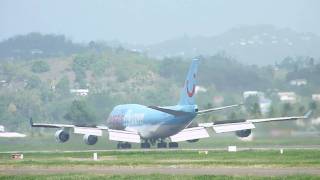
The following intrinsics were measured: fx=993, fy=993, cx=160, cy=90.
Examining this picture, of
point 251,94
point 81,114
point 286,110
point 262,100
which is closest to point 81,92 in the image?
point 251,94

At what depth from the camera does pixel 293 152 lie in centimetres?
6131

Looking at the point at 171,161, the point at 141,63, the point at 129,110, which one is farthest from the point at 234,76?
the point at 171,161

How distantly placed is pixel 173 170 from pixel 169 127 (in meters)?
32.6

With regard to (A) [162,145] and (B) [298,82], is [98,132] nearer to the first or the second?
(A) [162,145]

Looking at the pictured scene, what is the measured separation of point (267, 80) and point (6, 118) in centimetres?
3338

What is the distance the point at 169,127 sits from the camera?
80000 millimetres

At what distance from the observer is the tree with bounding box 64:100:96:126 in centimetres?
9675

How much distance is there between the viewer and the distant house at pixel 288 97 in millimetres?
98431

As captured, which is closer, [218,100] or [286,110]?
[286,110]

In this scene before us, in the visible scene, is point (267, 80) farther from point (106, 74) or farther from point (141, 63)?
point (141, 63)

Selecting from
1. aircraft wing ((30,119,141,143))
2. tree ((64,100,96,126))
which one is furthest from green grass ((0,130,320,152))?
tree ((64,100,96,126))

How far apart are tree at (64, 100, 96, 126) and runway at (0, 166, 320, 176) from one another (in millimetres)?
43961

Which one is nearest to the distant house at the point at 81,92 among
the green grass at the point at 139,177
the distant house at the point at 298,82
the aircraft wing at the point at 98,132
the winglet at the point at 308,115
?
the distant house at the point at 298,82

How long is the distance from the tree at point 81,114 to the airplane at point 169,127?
12689 millimetres
